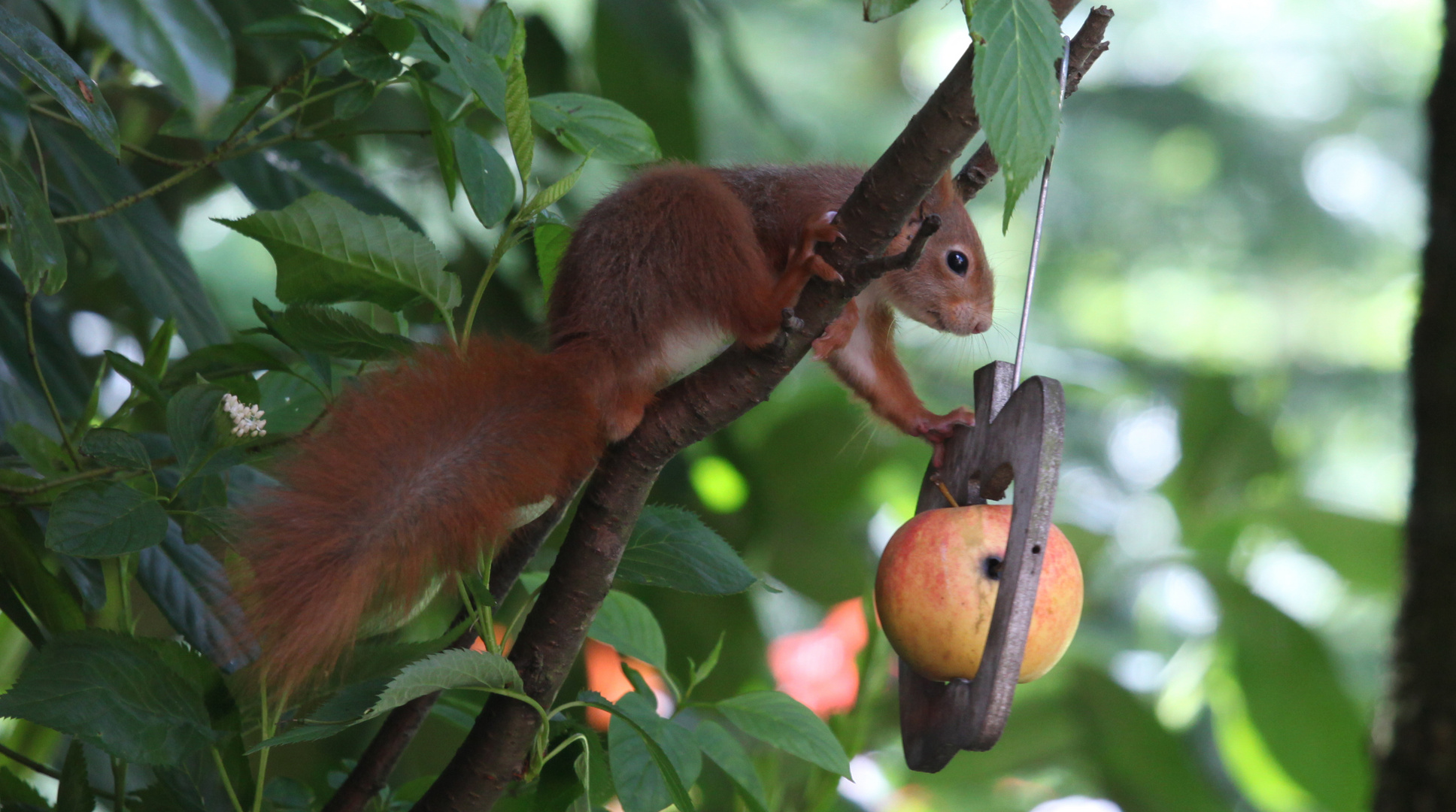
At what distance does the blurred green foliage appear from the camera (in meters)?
0.75

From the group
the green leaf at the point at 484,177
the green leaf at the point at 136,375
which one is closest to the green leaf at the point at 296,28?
the green leaf at the point at 484,177

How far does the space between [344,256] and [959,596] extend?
410 millimetres

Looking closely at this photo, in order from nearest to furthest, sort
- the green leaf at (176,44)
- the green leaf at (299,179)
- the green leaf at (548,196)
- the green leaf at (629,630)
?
the green leaf at (176,44) → the green leaf at (548,196) → the green leaf at (629,630) → the green leaf at (299,179)

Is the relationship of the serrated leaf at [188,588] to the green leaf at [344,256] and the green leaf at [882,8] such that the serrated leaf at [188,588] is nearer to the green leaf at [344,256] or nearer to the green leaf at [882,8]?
the green leaf at [344,256]

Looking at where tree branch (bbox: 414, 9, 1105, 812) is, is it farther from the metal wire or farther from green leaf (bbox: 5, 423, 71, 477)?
green leaf (bbox: 5, 423, 71, 477)

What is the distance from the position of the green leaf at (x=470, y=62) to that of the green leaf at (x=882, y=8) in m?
0.22

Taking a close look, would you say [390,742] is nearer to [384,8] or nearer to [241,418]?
[241,418]

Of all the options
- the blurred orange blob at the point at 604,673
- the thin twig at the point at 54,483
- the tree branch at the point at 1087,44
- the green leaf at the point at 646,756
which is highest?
the tree branch at the point at 1087,44

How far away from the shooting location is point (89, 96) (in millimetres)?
577

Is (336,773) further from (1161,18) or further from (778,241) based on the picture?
(1161,18)

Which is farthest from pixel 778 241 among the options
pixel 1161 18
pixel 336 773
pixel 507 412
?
pixel 1161 18

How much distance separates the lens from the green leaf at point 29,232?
1.80ft

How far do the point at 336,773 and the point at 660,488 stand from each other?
19.2 inches

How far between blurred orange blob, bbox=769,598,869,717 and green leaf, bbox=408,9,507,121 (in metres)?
1.03
